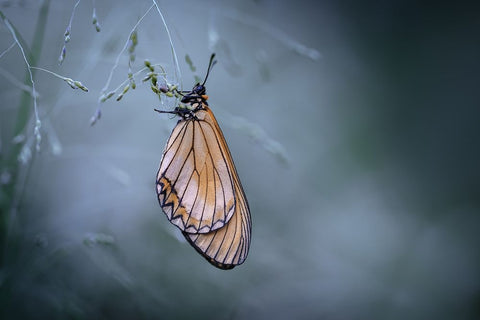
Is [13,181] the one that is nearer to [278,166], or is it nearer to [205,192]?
[205,192]

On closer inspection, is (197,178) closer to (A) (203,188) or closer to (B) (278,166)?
(A) (203,188)

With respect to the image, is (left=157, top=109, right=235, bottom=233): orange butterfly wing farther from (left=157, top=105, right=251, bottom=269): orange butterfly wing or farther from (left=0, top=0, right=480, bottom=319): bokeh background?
(left=0, top=0, right=480, bottom=319): bokeh background

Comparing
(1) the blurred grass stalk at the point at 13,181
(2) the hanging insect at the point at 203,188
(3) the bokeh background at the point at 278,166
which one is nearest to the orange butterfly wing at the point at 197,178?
(2) the hanging insect at the point at 203,188

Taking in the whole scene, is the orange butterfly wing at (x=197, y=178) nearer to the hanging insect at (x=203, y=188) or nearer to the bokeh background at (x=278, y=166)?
the hanging insect at (x=203, y=188)

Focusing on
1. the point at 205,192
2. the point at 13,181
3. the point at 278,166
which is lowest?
the point at 13,181

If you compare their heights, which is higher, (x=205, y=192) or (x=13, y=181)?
(x=205, y=192)

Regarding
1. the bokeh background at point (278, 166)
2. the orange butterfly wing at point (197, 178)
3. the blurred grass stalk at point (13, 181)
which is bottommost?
the blurred grass stalk at point (13, 181)

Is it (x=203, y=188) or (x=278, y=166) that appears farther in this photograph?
(x=278, y=166)

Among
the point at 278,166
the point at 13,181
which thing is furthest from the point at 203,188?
the point at 278,166
